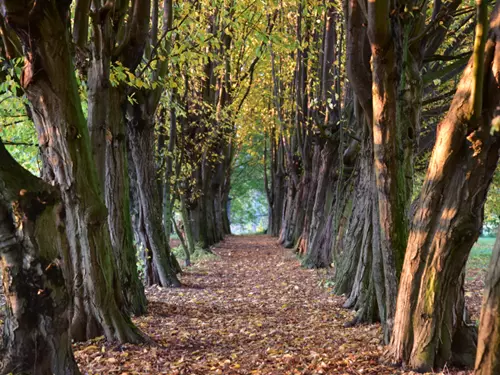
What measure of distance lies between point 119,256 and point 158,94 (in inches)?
136

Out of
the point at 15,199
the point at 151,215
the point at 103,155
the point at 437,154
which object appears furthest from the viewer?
the point at 151,215

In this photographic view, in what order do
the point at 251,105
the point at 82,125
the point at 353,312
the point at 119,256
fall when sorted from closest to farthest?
the point at 82,125 → the point at 119,256 → the point at 353,312 → the point at 251,105

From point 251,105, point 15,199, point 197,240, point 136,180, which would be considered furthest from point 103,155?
point 251,105

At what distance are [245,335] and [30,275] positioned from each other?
3.81 meters

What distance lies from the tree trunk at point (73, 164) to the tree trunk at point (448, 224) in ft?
10.2

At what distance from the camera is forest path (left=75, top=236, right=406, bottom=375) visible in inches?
186

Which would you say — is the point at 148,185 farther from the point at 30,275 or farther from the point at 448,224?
the point at 448,224

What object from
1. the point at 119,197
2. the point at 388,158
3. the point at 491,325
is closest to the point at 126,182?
the point at 119,197

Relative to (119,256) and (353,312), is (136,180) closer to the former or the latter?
(119,256)

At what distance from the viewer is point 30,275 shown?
3.38 metres

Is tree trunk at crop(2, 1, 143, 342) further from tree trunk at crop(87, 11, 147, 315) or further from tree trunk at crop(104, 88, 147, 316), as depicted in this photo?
tree trunk at crop(104, 88, 147, 316)

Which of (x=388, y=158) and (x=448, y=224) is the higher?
(x=388, y=158)

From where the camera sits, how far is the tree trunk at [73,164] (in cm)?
415

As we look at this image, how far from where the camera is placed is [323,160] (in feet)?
45.4
